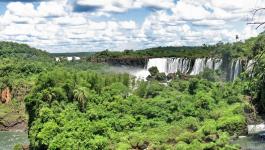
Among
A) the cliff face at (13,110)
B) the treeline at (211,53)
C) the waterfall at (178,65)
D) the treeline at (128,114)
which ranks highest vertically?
the treeline at (211,53)

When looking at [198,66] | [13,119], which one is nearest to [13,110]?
[13,119]

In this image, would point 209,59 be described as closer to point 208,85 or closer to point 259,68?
point 208,85

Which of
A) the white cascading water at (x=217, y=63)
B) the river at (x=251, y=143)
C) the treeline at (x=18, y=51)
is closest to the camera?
the river at (x=251, y=143)

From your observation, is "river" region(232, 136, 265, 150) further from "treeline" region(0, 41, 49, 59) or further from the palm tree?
"treeline" region(0, 41, 49, 59)

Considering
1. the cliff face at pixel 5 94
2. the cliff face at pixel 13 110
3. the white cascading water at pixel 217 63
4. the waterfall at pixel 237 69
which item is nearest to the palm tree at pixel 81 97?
the cliff face at pixel 13 110

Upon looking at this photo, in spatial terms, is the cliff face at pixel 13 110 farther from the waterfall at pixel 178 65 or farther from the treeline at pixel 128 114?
the waterfall at pixel 178 65

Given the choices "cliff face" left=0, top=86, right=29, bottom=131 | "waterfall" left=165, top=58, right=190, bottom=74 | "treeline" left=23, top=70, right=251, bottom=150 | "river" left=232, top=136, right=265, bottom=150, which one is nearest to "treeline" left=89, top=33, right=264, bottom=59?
"waterfall" left=165, top=58, right=190, bottom=74

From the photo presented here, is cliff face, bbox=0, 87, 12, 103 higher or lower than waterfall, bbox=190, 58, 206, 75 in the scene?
lower

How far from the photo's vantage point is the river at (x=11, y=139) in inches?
2557

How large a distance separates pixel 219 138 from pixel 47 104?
2178cm

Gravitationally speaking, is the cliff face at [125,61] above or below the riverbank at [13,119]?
above

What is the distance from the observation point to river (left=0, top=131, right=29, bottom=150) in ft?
213

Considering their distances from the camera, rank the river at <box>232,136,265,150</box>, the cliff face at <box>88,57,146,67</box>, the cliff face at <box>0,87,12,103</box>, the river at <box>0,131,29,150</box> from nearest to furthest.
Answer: the river at <box>232,136,265,150</box> < the river at <box>0,131,29,150</box> < the cliff face at <box>0,87,12,103</box> < the cliff face at <box>88,57,146,67</box>

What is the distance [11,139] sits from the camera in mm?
71062
